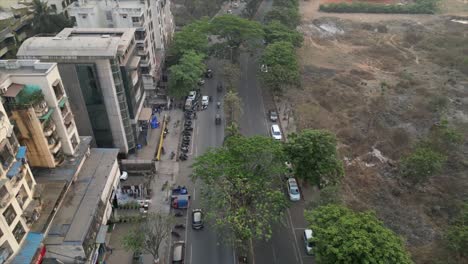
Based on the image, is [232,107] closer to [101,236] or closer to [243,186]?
[243,186]

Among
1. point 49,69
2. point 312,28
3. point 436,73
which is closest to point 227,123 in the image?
point 49,69

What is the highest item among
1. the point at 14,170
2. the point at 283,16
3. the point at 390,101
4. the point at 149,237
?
the point at 14,170

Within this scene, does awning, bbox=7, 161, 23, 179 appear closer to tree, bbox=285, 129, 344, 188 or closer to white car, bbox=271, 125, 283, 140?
tree, bbox=285, 129, 344, 188

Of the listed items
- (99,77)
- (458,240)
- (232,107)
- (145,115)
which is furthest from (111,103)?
(458,240)

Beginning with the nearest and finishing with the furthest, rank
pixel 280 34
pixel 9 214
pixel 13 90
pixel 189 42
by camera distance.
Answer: pixel 9 214 → pixel 13 90 → pixel 189 42 → pixel 280 34

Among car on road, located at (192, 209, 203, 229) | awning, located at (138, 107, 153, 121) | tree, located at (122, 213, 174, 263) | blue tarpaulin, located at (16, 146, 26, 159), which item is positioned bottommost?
car on road, located at (192, 209, 203, 229)

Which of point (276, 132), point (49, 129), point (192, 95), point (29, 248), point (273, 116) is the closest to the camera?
point (29, 248)

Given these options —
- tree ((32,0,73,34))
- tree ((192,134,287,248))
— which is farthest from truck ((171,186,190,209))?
tree ((32,0,73,34))

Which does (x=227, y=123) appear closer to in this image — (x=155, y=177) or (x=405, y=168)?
(x=155, y=177)
